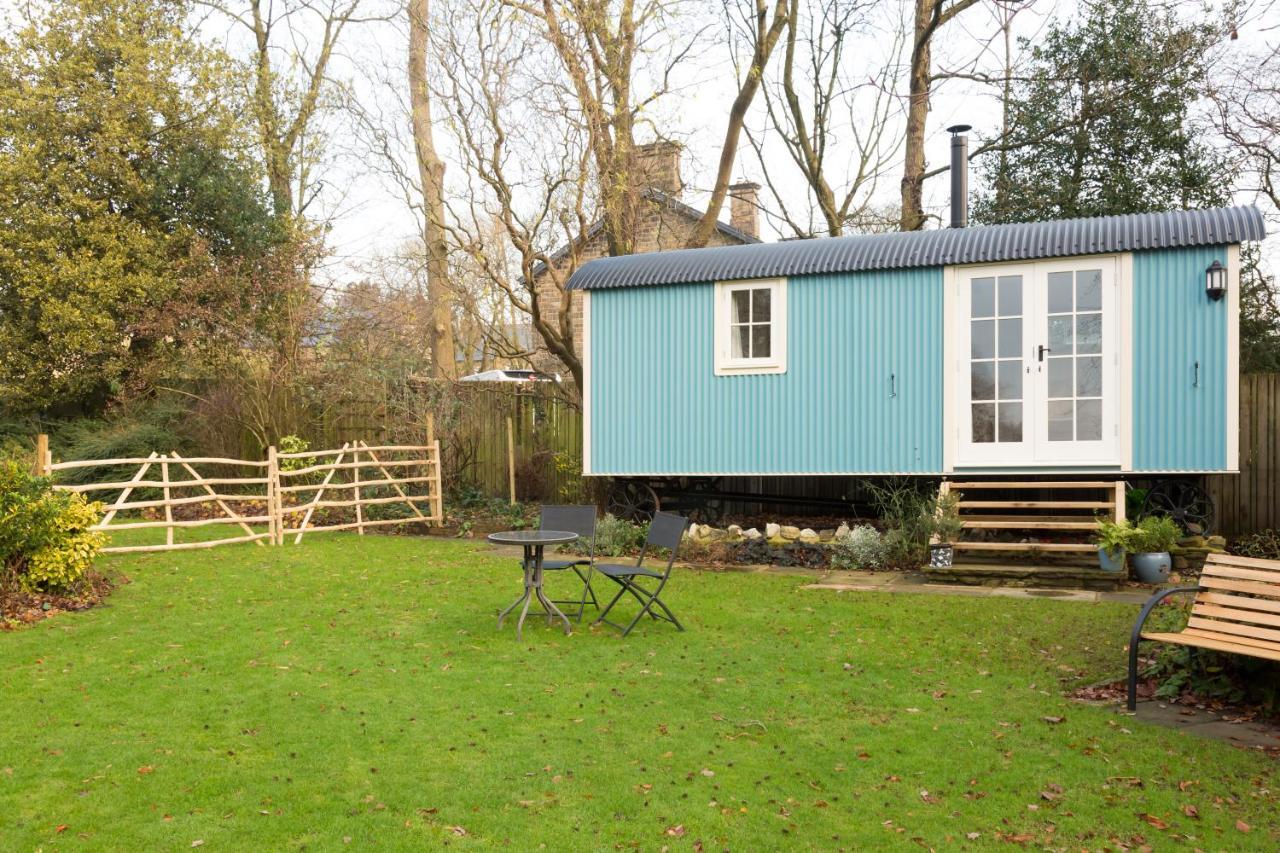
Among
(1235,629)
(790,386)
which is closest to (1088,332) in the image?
(790,386)

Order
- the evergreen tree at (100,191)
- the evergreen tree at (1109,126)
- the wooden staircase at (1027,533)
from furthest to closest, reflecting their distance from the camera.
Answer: the evergreen tree at (100,191) < the evergreen tree at (1109,126) < the wooden staircase at (1027,533)

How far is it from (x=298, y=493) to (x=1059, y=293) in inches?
385

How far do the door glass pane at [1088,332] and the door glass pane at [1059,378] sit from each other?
0.20 m

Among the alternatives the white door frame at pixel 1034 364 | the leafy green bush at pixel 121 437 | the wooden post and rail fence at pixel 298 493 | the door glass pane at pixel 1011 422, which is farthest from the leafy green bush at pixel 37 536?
the door glass pane at pixel 1011 422

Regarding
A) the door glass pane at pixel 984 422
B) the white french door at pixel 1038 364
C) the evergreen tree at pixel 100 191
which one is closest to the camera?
the white french door at pixel 1038 364

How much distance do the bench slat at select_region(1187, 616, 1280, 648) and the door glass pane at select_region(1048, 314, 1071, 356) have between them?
485 cm

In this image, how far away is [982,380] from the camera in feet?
32.9

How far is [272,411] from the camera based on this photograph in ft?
48.6

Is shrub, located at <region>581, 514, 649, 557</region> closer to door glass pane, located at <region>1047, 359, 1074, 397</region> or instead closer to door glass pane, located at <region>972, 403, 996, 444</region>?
door glass pane, located at <region>972, 403, 996, 444</region>

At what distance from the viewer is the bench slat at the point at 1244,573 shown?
5152 mm

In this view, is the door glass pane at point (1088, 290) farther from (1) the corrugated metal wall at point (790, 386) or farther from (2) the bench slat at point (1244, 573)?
(2) the bench slat at point (1244, 573)

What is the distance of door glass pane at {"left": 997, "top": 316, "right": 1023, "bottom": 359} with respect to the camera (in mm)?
9906

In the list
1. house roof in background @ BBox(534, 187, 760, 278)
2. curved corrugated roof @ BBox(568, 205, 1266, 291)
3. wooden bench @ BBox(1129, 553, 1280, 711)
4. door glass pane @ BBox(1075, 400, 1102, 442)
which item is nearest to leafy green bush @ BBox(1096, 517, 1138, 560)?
door glass pane @ BBox(1075, 400, 1102, 442)

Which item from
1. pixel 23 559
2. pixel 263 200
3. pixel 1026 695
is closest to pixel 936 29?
pixel 263 200
